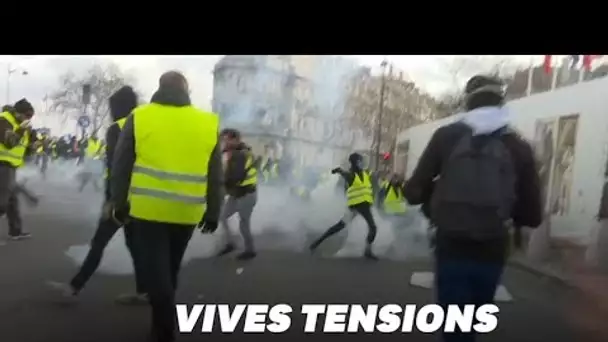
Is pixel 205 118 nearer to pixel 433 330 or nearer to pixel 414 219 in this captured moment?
pixel 414 219

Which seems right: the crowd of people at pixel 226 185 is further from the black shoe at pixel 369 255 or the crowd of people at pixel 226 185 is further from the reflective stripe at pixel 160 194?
the black shoe at pixel 369 255

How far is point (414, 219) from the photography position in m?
2.48

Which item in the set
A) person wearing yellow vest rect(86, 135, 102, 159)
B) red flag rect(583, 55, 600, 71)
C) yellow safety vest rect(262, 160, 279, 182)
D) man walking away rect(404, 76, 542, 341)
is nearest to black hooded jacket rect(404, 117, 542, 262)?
man walking away rect(404, 76, 542, 341)

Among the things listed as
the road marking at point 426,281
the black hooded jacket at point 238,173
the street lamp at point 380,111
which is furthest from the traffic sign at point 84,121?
the road marking at point 426,281

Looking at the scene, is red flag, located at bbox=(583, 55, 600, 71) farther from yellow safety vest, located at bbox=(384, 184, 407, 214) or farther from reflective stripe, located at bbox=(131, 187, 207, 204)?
reflective stripe, located at bbox=(131, 187, 207, 204)

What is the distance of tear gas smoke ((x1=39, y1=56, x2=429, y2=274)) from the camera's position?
242cm

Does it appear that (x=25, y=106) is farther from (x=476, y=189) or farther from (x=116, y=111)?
(x=476, y=189)

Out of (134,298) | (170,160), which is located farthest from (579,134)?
(134,298)

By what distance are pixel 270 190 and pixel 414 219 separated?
0.50 metres

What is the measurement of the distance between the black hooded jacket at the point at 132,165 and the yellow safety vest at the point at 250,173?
9 centimetres

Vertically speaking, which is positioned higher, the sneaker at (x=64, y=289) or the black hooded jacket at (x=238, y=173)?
the black hooded jacket at (x=238, y=173)

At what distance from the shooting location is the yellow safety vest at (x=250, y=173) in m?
2.43

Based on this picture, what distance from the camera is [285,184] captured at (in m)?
2.46
